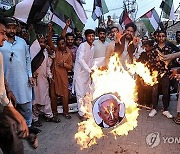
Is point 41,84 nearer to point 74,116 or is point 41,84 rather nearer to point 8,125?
point 74,116

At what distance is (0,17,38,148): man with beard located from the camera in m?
4.57

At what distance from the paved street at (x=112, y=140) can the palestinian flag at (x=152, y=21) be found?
14.0ft

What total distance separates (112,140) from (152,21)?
5.79 metres

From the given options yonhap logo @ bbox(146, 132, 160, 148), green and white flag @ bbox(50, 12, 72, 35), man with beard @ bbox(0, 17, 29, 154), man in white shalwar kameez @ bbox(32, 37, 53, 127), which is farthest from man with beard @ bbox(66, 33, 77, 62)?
man with beard @ bbox(0, 17, 29, 154)

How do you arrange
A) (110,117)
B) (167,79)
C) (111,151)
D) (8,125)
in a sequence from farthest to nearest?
(167,79) → (111,151) → (110,117) → (8,125)

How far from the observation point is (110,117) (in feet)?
13.8

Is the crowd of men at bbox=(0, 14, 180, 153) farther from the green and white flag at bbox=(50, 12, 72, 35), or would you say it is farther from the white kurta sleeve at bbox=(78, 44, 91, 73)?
the green and white flag at bbox=(50, 12, 72, 35)

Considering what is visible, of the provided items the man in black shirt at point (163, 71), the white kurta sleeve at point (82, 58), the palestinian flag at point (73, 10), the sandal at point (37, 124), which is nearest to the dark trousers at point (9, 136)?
the sandal at point (37, 124)

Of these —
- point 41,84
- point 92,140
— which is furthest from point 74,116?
point 92,140

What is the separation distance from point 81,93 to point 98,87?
1.72 metres

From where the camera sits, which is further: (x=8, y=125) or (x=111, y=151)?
(x=111, y=151)

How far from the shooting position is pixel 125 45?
638 centimetres

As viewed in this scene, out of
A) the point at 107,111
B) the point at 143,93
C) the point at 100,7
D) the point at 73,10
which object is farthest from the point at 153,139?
the point at 100,7

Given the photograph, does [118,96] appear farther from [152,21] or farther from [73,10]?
[152,21]
